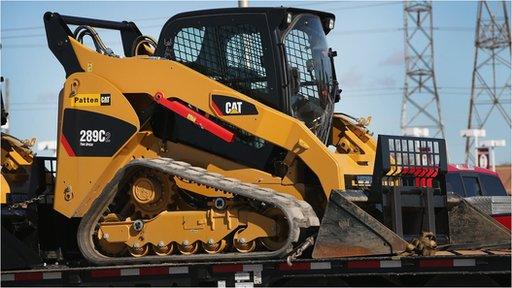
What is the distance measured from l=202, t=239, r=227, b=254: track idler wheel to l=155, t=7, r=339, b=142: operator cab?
1.59 metres

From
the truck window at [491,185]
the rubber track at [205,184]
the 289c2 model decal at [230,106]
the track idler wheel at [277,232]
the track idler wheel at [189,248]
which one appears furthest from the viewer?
the truck window at [491,185]

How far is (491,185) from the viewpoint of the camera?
20125mm

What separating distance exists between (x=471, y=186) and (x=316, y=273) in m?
9.97

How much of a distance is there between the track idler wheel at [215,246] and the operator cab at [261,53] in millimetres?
1589

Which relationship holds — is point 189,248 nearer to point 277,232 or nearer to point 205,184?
point 205,184

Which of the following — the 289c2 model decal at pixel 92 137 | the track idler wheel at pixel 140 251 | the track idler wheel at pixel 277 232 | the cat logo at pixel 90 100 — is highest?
the cat logo at pixel 90 100

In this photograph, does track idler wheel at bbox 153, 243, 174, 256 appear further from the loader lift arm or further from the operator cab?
the loader lift arm

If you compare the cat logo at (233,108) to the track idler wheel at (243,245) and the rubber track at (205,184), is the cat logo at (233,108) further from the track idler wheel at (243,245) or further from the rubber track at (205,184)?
the track idler wheel at (243,245)

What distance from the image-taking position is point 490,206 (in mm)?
12844

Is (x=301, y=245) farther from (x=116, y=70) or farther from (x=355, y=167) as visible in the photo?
(x=116, y=70)

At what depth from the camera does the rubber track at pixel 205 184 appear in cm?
1041

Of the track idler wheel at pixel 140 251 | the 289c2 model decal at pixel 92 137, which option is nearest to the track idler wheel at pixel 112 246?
the track idler wheel at pixel 140 251

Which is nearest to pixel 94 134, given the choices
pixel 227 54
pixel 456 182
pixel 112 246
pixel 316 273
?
pixel 112 246

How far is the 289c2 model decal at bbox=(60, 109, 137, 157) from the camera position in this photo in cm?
1154
